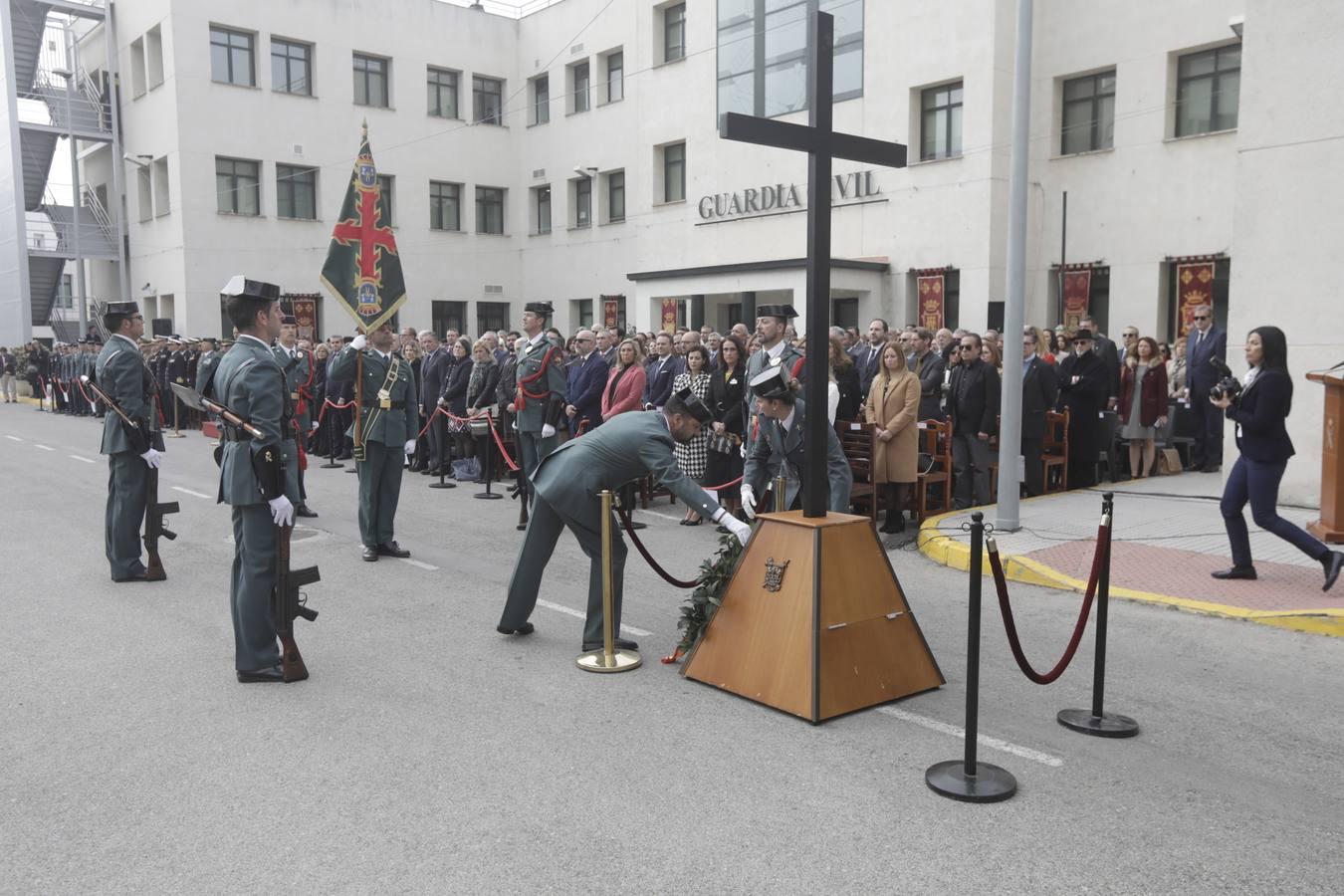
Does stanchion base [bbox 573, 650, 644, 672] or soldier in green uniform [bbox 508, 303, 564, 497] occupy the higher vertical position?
soldier in green uniform [bbox 508, 303, 564, 497]

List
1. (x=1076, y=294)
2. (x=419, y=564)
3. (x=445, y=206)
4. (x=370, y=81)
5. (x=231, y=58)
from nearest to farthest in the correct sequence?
(x=419, y=564)
(x=1076, y=294)
(x=231, y=58)
(x=370, y=81)
(x=445, y=206)

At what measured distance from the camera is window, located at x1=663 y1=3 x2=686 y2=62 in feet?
94.1

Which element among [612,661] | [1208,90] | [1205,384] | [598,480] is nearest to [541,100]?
[1208,90]

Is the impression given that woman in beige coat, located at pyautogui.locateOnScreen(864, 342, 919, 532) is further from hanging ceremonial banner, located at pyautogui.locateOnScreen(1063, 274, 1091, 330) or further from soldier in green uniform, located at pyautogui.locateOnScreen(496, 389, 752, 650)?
hanging ceremonial banner, located at pyautogui.locateOnScreen(1063, 274, 1091, 330)

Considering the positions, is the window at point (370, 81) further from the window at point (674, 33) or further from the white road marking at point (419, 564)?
the white road marking at point (419, 564)

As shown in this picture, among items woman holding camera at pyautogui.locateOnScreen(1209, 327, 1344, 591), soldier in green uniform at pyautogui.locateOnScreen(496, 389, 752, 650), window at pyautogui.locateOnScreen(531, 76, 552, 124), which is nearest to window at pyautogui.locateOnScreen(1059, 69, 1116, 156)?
woman holding camera at pyautogui.locateOnScreen(1209, 327, 1344, 591)

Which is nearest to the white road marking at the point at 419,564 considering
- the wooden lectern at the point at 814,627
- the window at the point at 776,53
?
the wooden lectern at the point at 814,627

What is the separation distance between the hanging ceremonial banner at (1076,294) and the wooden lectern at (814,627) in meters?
16.8

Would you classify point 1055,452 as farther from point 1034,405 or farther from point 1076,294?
point 1076,294

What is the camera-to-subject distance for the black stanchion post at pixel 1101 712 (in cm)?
502

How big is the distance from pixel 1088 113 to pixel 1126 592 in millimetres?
15947

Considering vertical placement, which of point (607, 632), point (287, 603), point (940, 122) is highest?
point (940, 122)

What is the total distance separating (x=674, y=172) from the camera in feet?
95.3

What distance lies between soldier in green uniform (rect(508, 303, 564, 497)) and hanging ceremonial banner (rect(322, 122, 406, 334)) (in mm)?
1482
